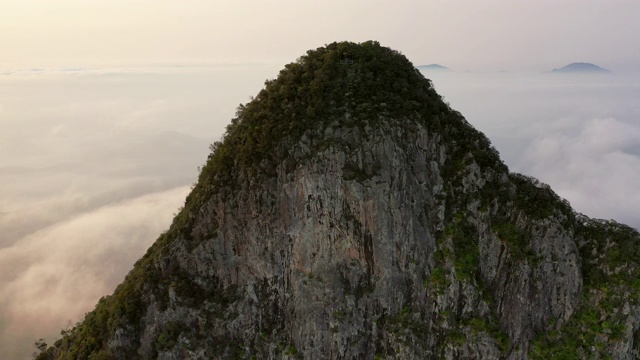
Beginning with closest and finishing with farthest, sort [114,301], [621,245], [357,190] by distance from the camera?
[357,190] → [621,245] → [114,301]

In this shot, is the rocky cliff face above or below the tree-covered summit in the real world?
below

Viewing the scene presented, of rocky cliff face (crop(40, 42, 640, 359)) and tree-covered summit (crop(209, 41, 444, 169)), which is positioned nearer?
rocky cliff face (crop(40, 42, 640, 359))

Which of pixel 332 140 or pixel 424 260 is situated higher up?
pixel 332 140

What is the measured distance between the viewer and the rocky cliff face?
40.4 meters

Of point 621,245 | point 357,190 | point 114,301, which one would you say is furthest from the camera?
point 114,301

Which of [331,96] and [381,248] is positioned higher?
[331,96]

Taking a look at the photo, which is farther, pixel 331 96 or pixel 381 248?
pixel 331 96

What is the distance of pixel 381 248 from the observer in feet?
133

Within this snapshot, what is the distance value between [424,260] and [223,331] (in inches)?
892

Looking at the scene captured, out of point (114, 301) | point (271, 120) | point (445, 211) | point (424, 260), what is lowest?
point (114, 301)

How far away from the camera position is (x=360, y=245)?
40750 millimetres

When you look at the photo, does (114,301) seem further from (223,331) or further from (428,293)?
(428,293)

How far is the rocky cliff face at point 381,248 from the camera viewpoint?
4038 centimetres

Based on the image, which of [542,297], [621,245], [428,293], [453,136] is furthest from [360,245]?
[621,245]
